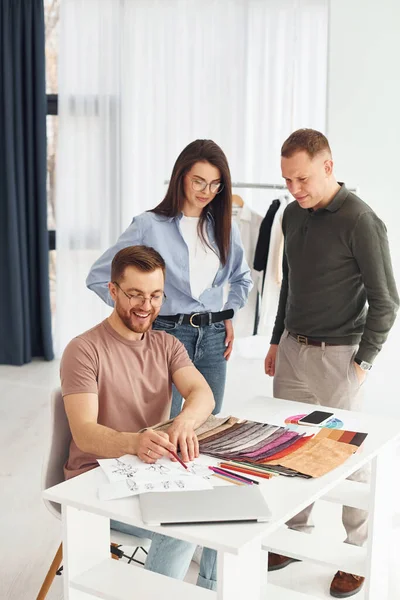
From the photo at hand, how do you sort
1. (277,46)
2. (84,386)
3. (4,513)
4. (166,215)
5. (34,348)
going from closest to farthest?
1. (84,386)
2. (166,215)
3. (4,513)
4. (277,46)
5. (34,348)

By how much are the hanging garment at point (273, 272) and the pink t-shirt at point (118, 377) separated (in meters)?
2.37

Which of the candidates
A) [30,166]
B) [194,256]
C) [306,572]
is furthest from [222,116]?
[306,572]

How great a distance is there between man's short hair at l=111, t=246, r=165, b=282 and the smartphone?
1.82ft

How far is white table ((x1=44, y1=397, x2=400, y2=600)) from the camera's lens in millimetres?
1460

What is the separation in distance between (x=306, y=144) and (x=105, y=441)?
3.50 ft

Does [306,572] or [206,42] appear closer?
[306,572]

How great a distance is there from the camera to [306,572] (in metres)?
2.57

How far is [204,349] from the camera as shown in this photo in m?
2.55

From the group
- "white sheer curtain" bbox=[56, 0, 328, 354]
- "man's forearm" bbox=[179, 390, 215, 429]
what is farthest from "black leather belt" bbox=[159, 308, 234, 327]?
"white sheer curtain" bbox=[56, 0, 328, 354]

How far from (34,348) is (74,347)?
12.7 ft

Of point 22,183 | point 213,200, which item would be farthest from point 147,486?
point 22,183

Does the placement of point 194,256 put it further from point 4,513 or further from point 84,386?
point 4,513

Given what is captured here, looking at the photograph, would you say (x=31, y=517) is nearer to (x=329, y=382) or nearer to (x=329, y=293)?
(x=329, y=382)

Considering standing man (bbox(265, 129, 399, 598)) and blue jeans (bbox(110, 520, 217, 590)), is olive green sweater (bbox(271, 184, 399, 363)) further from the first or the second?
blue jeans (bbox(110, 520, 217, 590))
